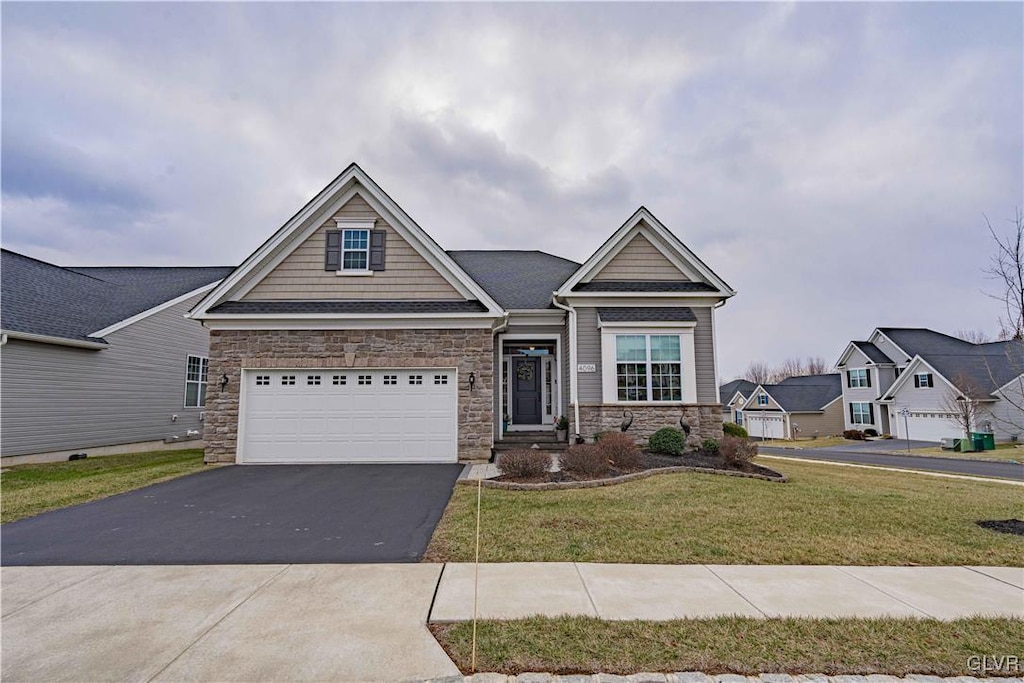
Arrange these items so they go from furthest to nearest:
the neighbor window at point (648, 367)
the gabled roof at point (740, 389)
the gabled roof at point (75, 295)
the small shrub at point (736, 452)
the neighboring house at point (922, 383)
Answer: the gabled roof at point (740, 389)
the neighboring house at point (922, 383)
the gabled roof at point (75, 295)
the neighbor window at point (648, 367)
the small shrub at point (736, 452)

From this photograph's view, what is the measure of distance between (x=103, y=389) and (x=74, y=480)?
22.6ft

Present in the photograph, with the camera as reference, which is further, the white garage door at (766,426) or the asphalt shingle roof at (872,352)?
the white garage door at (766,426)

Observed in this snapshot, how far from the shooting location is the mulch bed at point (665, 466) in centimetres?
964

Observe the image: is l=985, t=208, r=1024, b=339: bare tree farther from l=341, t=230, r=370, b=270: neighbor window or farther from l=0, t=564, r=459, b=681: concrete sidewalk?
l=341, t=230, r=370, b=270: neighbor window

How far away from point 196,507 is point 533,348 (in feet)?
32.6

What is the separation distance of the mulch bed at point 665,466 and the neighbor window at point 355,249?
7.13 meters

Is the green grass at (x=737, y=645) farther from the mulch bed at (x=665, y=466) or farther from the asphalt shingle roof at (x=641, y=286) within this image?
the asphalt shingle roof at (x=641, y=286)

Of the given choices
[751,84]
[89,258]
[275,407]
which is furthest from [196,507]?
[89,258]

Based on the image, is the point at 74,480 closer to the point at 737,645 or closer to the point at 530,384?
the point at 530,384

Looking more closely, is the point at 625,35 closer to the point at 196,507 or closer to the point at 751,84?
the point at 751,84

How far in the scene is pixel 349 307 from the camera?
12.6 metres

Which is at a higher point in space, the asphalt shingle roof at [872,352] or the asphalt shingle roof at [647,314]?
the asphalt shingle roof at [872,352]

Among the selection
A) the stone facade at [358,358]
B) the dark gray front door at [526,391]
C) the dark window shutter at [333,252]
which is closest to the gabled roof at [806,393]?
the dark gray front door at [526,391]

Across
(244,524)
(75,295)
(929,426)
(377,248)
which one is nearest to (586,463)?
(244,524)
